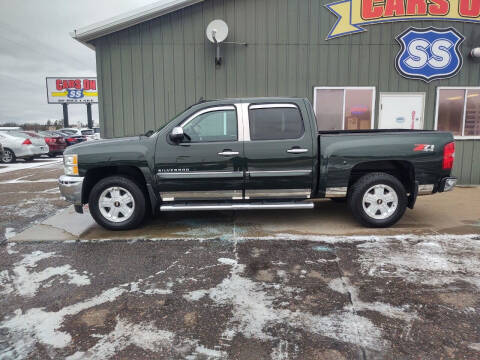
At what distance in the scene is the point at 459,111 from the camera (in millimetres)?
8875

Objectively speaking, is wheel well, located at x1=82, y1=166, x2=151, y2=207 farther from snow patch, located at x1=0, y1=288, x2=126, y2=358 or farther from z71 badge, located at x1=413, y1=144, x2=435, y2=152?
z71 badge, located at x1=413, y1=144, x2=435, y2=152

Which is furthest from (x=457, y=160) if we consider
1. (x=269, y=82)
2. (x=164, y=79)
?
(x=164, y=79)

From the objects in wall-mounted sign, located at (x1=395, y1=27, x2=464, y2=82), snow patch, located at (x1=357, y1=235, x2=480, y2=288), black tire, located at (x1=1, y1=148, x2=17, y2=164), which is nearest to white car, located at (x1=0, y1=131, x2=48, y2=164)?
black tire, located at (x1=1, y1=148, x2=17, y2=164)

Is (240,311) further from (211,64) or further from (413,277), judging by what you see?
(211,64)

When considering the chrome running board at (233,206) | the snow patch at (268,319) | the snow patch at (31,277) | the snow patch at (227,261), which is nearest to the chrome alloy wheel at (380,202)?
the chrome running board at (233,206)

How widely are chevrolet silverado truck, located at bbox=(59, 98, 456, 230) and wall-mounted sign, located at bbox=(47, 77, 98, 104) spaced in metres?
35.2

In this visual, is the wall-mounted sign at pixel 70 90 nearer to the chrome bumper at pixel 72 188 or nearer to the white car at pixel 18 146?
the white car at pixel 18 146

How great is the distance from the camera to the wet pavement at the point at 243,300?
2.45 meters

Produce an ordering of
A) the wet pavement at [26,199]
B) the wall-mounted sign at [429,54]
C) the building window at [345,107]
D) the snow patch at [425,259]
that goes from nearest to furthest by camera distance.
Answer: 1. the snow patch at [425,259]
2. the wet pavement at [26,199]
3. the wall-mounted sign at [429,54]
4. the building window at [345,107]

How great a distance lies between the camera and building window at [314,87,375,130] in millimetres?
8727

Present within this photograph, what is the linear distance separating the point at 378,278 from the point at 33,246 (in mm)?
4240

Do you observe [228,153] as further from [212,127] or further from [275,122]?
[275,122]

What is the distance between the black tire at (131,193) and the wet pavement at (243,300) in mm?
548

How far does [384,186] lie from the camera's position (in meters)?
5.04
